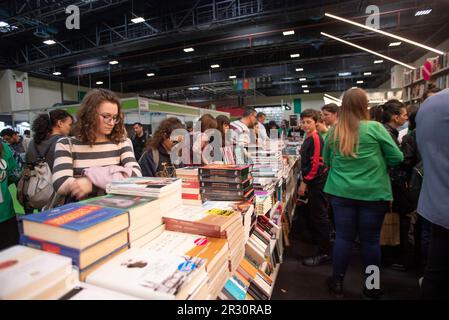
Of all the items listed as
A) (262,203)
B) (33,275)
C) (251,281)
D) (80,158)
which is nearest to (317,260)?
(262,203)

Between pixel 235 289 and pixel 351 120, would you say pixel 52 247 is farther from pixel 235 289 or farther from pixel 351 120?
pixel 351 120

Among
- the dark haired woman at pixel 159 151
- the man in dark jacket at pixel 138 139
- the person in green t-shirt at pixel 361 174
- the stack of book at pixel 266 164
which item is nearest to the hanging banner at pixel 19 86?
the man in dark jacket at pixel 138 139

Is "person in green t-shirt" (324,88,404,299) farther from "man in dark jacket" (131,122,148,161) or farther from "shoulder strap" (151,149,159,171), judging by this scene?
"man in dark jacket" (131,122,148,161)

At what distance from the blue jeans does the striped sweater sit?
160 centimetres

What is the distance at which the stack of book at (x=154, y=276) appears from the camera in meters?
0.66

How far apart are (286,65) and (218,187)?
1049cm

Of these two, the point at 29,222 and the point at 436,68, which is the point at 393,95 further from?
the point at 29,222

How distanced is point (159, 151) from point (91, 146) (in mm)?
953

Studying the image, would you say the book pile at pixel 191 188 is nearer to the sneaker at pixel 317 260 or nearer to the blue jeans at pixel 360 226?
the blue jeans at pixel 360 226

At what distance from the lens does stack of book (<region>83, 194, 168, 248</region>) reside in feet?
2.93

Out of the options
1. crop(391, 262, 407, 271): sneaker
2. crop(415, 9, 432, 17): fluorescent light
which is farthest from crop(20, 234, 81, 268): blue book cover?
crop(415, 9, 432, 17): fluorescent light

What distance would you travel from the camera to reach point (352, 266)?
290 cm

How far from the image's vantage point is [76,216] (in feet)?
2.56

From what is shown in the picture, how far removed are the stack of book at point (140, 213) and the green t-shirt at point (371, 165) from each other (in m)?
1.53
